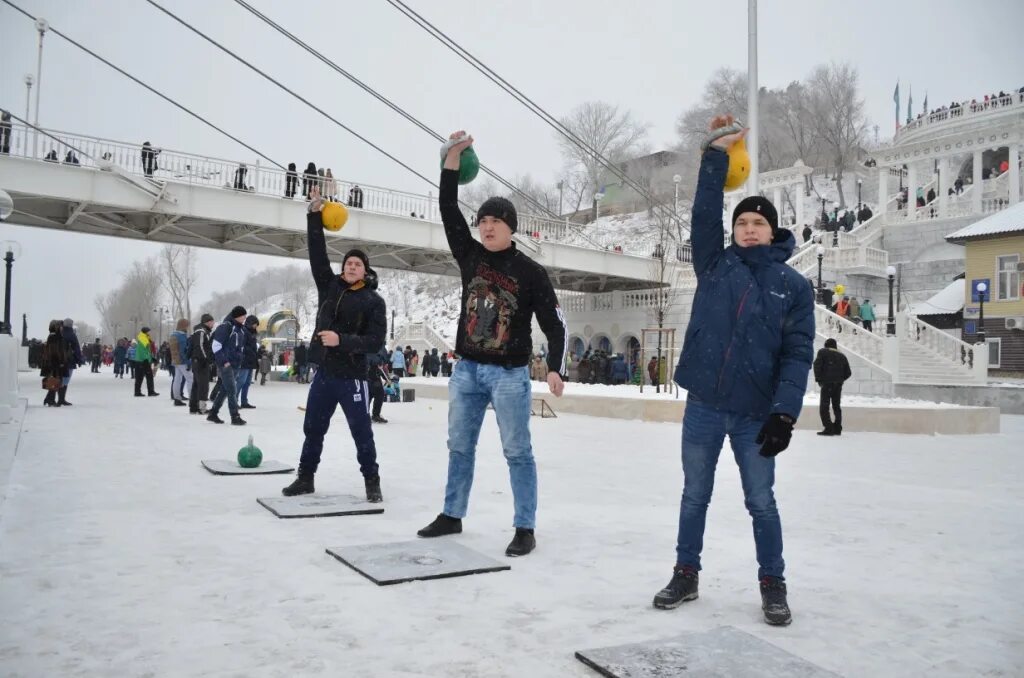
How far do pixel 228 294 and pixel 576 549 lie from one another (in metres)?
163

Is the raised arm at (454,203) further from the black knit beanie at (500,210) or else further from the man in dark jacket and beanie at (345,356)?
the man in dark jacket and beanie at (345,356)

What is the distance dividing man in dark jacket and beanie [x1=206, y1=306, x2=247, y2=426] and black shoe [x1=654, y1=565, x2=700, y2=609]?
1021cm

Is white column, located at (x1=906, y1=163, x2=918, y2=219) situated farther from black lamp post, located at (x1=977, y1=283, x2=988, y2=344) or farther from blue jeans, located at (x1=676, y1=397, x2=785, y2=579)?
blue jeans, located at (x1=676, y1=397, x2=785, y2=579)

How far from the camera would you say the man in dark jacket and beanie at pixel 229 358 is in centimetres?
1262

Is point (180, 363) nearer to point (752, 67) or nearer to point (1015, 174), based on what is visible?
point (752, 67)

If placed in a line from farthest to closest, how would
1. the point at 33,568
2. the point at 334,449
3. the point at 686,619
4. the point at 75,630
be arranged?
the point at 334,449 → the point at 33,568 → the point at 686,619 → the point at 75,630

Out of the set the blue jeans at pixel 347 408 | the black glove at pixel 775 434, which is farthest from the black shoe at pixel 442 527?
the black glove at pixel 775 434

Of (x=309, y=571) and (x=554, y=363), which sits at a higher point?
(x=554, y=363)

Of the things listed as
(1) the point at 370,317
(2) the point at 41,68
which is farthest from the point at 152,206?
(1) the point at 370,317

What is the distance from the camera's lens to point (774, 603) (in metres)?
3.38

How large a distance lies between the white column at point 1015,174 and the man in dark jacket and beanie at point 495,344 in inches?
1697

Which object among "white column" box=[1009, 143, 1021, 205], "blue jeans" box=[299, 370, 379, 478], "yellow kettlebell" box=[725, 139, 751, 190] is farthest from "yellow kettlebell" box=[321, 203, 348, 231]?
"white column" box=[1009, 143, 1021, 205]

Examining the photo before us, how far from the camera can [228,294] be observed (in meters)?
157

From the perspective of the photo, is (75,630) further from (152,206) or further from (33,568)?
(152,206)
